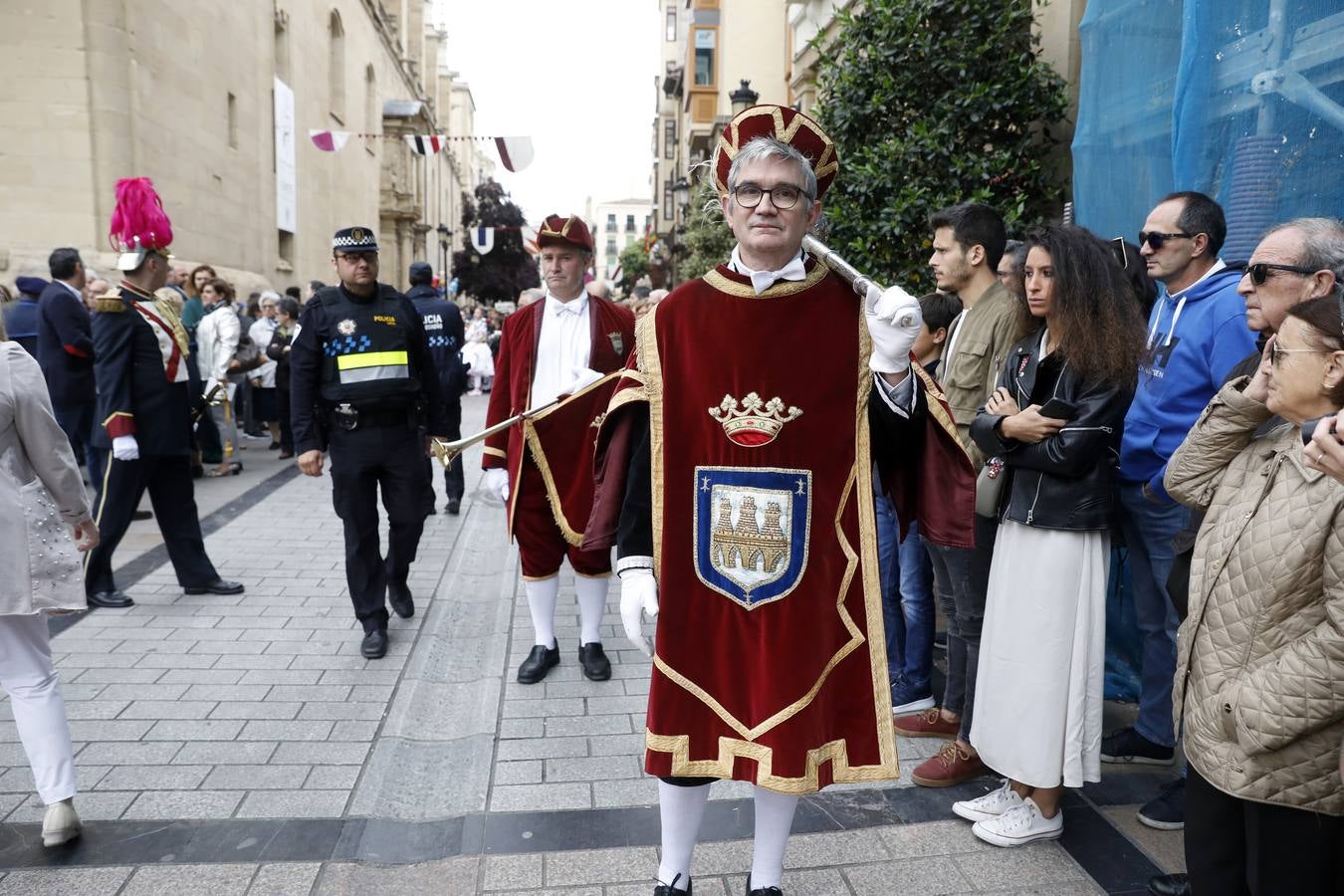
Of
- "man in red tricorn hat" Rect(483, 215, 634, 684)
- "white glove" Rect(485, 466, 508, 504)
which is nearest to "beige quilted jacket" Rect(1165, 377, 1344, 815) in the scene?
"man in red tricorn hat" Rect(483, 215, 634, 684)

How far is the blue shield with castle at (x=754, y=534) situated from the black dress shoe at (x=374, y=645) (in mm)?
3049

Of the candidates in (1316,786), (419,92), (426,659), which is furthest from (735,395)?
(419,92)

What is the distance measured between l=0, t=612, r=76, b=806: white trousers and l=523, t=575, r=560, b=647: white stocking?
212cm

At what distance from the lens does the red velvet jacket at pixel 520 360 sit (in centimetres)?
477

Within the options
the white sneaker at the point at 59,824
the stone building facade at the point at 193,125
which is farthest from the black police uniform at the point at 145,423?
the stone building facade at the point at 193,125

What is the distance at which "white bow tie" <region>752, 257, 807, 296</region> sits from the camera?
2510mm

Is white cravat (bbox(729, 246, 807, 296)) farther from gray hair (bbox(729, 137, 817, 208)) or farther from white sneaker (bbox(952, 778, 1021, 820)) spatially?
white sneaker (bbox(952, 778, 1021, 820))

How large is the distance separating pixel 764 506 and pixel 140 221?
5109 mm

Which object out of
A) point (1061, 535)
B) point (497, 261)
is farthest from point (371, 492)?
point (497, 261)

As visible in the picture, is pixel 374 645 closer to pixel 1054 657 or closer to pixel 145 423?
pixel 145 423

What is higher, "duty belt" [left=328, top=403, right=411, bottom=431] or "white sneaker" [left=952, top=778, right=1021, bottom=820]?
"duty belt" [left=328, top=403, right=411, bottom=431]

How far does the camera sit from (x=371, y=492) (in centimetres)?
504

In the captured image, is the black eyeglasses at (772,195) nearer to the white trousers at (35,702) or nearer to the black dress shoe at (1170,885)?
the black dress shoe at (1170,885)

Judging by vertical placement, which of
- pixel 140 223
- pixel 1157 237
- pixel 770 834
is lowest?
pixel 770 834
